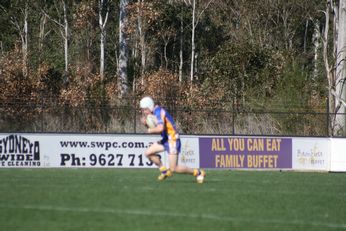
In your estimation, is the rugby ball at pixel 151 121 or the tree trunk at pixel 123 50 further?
the tree trunk at pixel 123 50

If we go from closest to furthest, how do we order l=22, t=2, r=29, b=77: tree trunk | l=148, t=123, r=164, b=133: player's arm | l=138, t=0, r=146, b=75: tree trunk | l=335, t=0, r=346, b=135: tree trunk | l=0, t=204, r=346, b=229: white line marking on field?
l=0, t=204, r=346, b=229: white line marking on field, l=148, t=123, r=164, b=133: player's arm, l=335, t=0, r=346, b=135: tree trunk, l=22, t=2, r=29, b=77: tree trunk, l=138, t=0, r=146, b=75: tree trunk

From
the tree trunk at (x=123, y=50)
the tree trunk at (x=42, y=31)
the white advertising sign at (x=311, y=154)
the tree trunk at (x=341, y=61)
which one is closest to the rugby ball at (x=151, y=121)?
the white advertising sign at (x=311, y=154)

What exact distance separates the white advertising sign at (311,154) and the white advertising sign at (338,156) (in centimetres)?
17

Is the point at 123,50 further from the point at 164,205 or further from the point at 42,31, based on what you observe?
the point at 164,205

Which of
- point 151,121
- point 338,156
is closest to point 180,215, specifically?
point 151,121

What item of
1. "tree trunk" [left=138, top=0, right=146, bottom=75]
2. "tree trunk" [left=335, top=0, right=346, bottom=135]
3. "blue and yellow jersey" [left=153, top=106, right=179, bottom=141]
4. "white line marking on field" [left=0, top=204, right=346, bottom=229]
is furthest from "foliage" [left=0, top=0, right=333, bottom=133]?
"white line marking on field" [left=0, top=204, right=346, bottom=229]

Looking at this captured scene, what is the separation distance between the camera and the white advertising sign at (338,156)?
26.6 metres

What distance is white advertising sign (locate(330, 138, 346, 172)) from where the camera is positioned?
26609 millimetres

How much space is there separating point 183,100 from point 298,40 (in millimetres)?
19242

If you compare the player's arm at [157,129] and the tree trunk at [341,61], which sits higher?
the tree trunk at [341,61]

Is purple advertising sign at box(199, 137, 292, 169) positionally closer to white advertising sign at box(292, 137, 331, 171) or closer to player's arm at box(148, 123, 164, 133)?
white advertising sign at box(292, 137, 331, 171)

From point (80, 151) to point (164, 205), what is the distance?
1249 cm

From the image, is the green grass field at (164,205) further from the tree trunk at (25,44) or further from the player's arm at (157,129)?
the tree trunk at (25,44)

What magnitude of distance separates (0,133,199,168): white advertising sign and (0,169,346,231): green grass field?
20.5 feet
